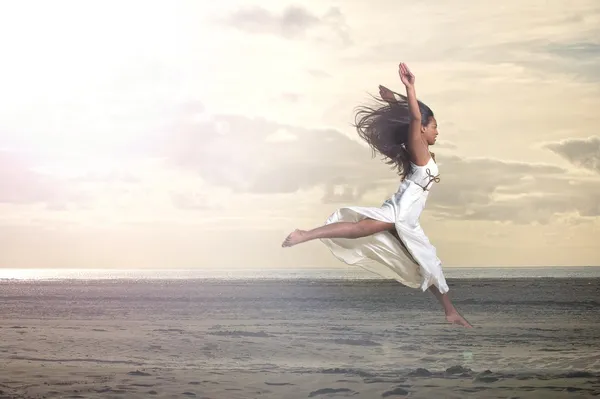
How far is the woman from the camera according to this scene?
551cm

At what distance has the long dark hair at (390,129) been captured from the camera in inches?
228

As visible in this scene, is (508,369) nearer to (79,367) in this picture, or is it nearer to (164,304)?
(79,367)

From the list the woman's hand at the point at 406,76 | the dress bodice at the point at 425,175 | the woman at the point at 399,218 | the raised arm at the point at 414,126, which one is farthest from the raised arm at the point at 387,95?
the woman's hand at the point at 406,76

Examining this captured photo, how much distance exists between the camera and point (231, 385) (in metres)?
5.80

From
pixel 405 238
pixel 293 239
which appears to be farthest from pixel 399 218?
pixel 293 239

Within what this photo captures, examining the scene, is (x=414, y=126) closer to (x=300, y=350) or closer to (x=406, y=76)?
(x=406, y=76)

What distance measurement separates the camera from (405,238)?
562 cm

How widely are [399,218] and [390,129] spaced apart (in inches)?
24.6

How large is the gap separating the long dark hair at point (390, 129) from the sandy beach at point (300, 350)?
148 centimetres

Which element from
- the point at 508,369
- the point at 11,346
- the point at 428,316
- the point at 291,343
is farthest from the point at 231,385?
the point at 428,316

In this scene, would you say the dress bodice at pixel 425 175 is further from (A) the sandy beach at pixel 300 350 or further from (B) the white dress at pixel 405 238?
(A) the sandy beach at pixel 300 350

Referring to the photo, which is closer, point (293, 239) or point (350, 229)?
point (293, 239)

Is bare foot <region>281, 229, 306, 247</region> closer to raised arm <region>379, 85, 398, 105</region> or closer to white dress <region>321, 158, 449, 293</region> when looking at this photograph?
white dress <region>321, 158, 449, 293</region>

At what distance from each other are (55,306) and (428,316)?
267 inches
